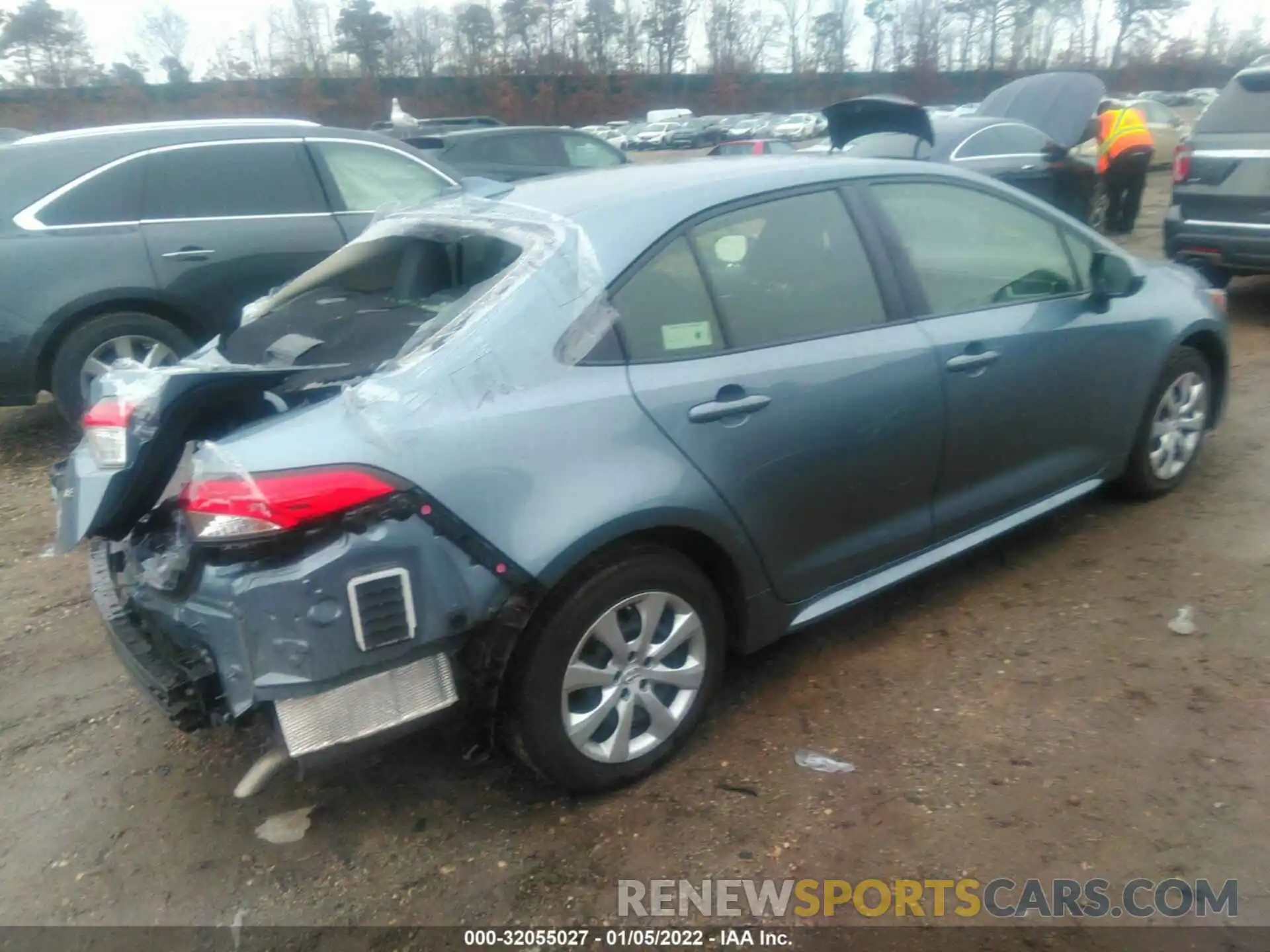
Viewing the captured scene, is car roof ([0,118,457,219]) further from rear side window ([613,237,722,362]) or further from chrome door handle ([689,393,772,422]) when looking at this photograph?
chrome door handle ([689,393,772,422])

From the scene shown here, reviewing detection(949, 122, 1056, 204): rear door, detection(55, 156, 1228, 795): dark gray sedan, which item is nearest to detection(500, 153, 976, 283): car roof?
detection(55, 156, 1228, 795): dark gray sedan

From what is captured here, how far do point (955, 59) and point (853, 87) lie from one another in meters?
14.0

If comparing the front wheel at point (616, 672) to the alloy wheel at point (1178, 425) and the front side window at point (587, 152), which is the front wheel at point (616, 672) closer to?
the alloy wheel at point (1178, 425)

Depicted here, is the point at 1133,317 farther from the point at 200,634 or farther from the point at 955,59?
the point at 955,59

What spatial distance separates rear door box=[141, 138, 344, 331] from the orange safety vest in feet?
27.0

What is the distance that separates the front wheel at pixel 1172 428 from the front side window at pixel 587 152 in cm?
818

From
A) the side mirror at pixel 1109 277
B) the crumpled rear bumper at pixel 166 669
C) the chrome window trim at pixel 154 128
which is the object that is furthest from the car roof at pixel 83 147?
the side mirror at pixel 1109 277

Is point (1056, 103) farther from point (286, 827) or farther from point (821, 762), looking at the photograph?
point (286, 827)

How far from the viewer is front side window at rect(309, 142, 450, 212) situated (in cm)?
650

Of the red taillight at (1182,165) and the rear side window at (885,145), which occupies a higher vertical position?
the rear side window at (885,145)

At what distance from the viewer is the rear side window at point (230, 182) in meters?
5.96

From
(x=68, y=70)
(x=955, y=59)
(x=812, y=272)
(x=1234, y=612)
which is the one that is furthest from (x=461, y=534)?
(x=955, y=59)

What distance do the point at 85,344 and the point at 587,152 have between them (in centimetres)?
741

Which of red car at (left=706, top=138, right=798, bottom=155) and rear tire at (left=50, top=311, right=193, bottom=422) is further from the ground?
red car at (left=706, top=138, right=798, bottom=155)
